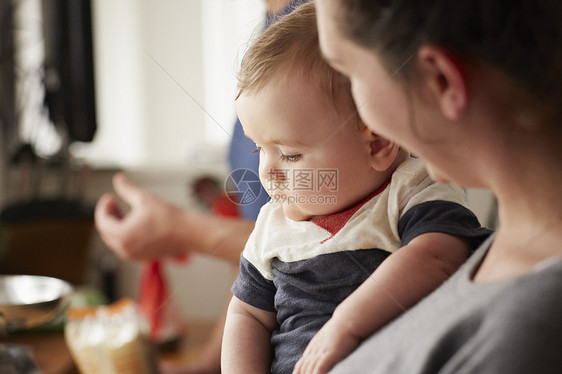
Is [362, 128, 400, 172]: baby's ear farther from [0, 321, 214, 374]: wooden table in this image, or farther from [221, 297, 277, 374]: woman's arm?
[0, 321, 214, 374]: wooden table

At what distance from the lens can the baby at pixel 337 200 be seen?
258 millimetres

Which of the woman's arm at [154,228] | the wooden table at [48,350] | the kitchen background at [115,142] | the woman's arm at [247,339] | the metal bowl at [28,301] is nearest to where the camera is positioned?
the woman's arm at [247,339]

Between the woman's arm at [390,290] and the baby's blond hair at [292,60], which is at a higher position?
the baby's blond hair at [292,60]

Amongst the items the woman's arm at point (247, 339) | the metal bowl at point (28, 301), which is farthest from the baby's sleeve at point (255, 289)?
the metal bowl at point (28, 301)

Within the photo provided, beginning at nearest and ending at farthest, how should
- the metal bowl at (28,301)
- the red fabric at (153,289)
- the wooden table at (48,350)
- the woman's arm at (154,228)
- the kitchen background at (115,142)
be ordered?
the metal bowl at (28,301), the woman's arm at (154,228), the wooden table at (48,350), the red fabric at (153,289), the kitchen background at (115,142)

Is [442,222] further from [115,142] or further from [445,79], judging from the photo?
[115,142]

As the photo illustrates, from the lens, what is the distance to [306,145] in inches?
10.4

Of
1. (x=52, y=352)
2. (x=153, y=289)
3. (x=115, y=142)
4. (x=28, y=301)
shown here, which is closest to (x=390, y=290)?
(x=28, y=301)

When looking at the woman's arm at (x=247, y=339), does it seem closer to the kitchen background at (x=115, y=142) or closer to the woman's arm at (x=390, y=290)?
the woman's arm at (x=390, y=290)

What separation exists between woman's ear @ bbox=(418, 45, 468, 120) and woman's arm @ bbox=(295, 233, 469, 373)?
2.7 inches

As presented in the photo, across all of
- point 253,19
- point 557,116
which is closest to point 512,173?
point 557,116

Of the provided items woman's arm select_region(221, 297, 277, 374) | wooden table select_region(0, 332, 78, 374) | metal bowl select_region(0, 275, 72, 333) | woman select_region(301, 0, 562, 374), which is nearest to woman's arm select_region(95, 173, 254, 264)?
metal bowl select_region(0, 275, 72, 333)

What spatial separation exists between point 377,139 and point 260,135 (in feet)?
0.16

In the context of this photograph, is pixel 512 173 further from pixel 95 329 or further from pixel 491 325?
pixel 95 329
